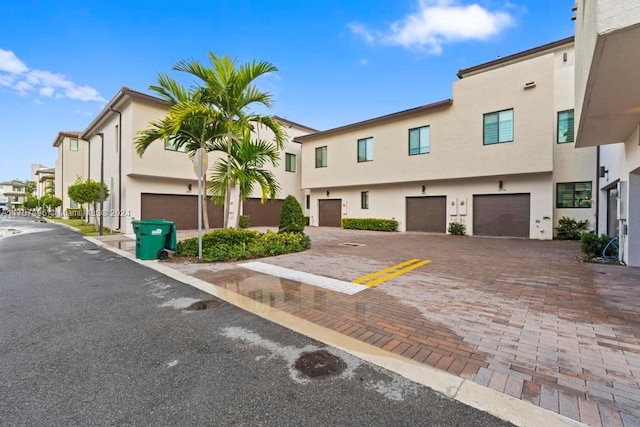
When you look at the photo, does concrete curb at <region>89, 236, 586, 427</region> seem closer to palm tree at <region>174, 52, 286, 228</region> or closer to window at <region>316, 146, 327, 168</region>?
palm tree at <region>174, 52, 286, 228</region>

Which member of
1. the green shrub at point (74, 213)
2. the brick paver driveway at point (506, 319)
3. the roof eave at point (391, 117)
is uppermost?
the roof eave at point (391, 117)

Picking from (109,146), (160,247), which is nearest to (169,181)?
(109,146)

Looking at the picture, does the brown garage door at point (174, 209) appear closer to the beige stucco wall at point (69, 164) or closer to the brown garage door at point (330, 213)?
the brown garage door at point (330, 213)

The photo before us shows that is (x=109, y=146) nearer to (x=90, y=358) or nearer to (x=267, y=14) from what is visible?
(x=267, y=14)

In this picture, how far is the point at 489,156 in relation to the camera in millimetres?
14633

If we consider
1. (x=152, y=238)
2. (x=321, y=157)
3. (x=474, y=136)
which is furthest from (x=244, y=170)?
(x=321, y=157)

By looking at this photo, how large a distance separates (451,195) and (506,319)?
Answer: 45.5ft

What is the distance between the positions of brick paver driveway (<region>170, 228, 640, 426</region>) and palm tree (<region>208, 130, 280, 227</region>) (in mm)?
2650

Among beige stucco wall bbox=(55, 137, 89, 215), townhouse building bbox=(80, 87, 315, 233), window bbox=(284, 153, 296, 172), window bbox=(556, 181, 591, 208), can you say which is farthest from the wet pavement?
beige stucco wall bbox=(55, 137, 89, 215)

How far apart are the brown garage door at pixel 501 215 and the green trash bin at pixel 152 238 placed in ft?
48.5

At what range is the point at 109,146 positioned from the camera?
1828 centimetres

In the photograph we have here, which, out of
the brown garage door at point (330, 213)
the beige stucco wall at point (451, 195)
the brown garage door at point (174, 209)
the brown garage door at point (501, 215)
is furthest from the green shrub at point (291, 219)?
the brown garage door at point (330, 213)

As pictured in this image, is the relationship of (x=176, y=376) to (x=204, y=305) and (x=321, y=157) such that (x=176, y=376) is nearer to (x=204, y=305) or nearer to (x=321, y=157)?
(x=204, y=305)

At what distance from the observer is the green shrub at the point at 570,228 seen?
13.3 metres
